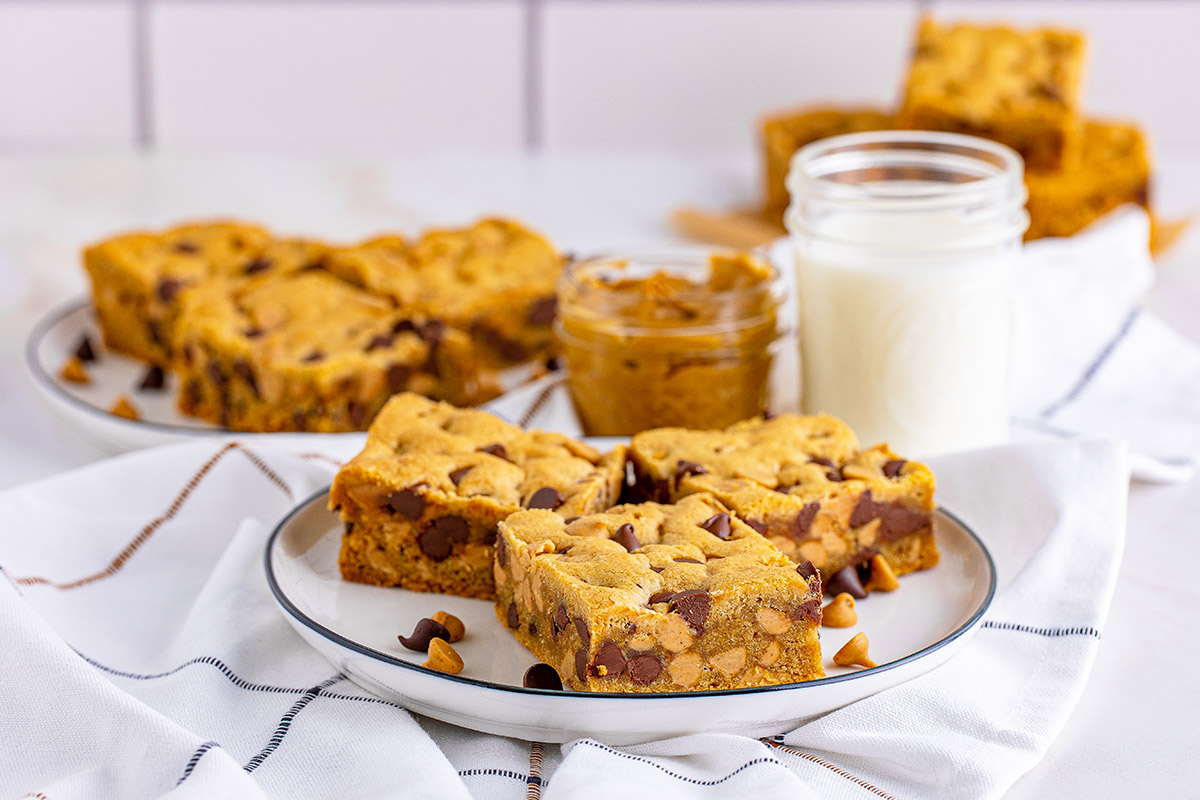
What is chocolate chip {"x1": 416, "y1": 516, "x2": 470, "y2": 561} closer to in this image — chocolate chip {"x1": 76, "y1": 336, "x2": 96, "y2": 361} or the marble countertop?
the marble countertop

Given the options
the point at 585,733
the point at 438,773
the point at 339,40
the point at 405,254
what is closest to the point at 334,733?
the point at 438,773

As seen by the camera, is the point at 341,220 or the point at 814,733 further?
the point at 341,220

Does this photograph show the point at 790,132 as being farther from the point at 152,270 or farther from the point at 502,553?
the point at 502,553

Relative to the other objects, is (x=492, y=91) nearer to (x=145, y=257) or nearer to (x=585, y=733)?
(x=145, y=257)

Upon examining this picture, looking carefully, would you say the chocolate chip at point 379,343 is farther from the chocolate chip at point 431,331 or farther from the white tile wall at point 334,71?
the white tile wall at point 334,71

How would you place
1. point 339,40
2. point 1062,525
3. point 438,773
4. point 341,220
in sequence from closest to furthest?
1. point 438,773
2. point 1062,525
3. point 341,220
4. point 339,40
